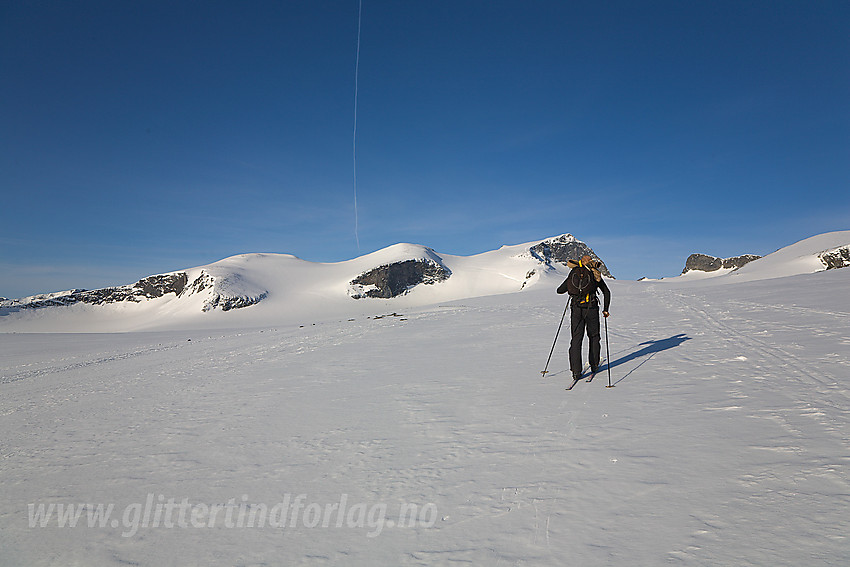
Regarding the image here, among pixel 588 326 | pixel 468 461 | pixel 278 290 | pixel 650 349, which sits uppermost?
pixel 278 290

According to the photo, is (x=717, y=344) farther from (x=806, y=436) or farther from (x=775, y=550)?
(x=775, y=550)

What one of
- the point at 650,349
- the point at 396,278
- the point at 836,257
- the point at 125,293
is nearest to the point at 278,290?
the point at 396,278

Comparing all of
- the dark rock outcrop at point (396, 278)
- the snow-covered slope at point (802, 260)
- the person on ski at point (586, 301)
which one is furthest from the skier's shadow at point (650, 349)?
Answer: the dark rock outcrop at point (396, 278)

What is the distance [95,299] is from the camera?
A: 15925 centimetres

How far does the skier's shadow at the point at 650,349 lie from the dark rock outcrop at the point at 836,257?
10718 cm

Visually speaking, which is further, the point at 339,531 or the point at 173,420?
the point at 173,420

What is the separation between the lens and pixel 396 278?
16662 centimetres

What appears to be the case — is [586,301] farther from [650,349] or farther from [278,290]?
[278,290]

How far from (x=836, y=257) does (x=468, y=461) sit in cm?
12163

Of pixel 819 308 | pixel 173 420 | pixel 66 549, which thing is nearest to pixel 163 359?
pixel 173 420

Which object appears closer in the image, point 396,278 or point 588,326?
point 588,326

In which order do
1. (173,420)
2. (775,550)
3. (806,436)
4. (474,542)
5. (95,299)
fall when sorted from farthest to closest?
(95,299), (173,420), (806,436), (474,542), (775,550)

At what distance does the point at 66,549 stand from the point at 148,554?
0.74 metres

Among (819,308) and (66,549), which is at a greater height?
(819,308)
